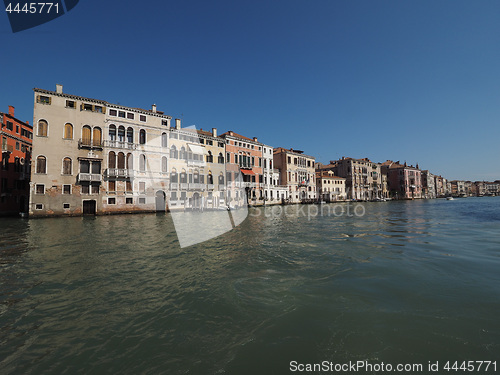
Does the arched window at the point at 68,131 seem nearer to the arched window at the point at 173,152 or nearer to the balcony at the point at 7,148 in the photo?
the balcony at the point at 7,148

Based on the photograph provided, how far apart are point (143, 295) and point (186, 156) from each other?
1091 inches

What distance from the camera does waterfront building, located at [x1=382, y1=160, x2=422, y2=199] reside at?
79562 mm

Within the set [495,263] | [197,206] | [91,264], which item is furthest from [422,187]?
[91,264]

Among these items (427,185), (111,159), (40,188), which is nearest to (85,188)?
(40,188)

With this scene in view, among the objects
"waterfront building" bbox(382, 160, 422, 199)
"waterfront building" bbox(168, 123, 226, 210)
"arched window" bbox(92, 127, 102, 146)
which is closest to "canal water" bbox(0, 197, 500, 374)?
"arched window" bbox(92, 127, 102, 146)

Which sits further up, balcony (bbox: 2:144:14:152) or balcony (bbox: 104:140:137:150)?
balcony (bbox: 104:140:137:150)

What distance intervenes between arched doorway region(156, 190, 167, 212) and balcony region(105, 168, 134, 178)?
3.49 m

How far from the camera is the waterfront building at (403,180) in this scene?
7956 centimetres

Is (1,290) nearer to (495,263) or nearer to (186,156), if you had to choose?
(495,263)

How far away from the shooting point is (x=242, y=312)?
11.8 ft

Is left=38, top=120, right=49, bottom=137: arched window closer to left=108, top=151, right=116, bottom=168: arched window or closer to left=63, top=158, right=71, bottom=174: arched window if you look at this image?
left=63, top=158, right=71, bottom=174: arched window

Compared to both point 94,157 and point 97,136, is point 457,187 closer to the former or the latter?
point 97,136

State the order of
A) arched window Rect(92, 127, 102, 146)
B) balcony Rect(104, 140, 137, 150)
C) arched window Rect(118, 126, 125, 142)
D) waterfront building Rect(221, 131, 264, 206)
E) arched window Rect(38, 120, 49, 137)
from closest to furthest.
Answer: arched window Rect(38, 120, 49, 137) < arched window Rect(92, 127, 102, 146) < balcony Rect(104, 140, 137, 150) < arched window Rect(118, 126, 125, 142) < waterfront building Rect(221, 131, 264, 206)

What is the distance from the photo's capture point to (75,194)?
22922 millimetres
